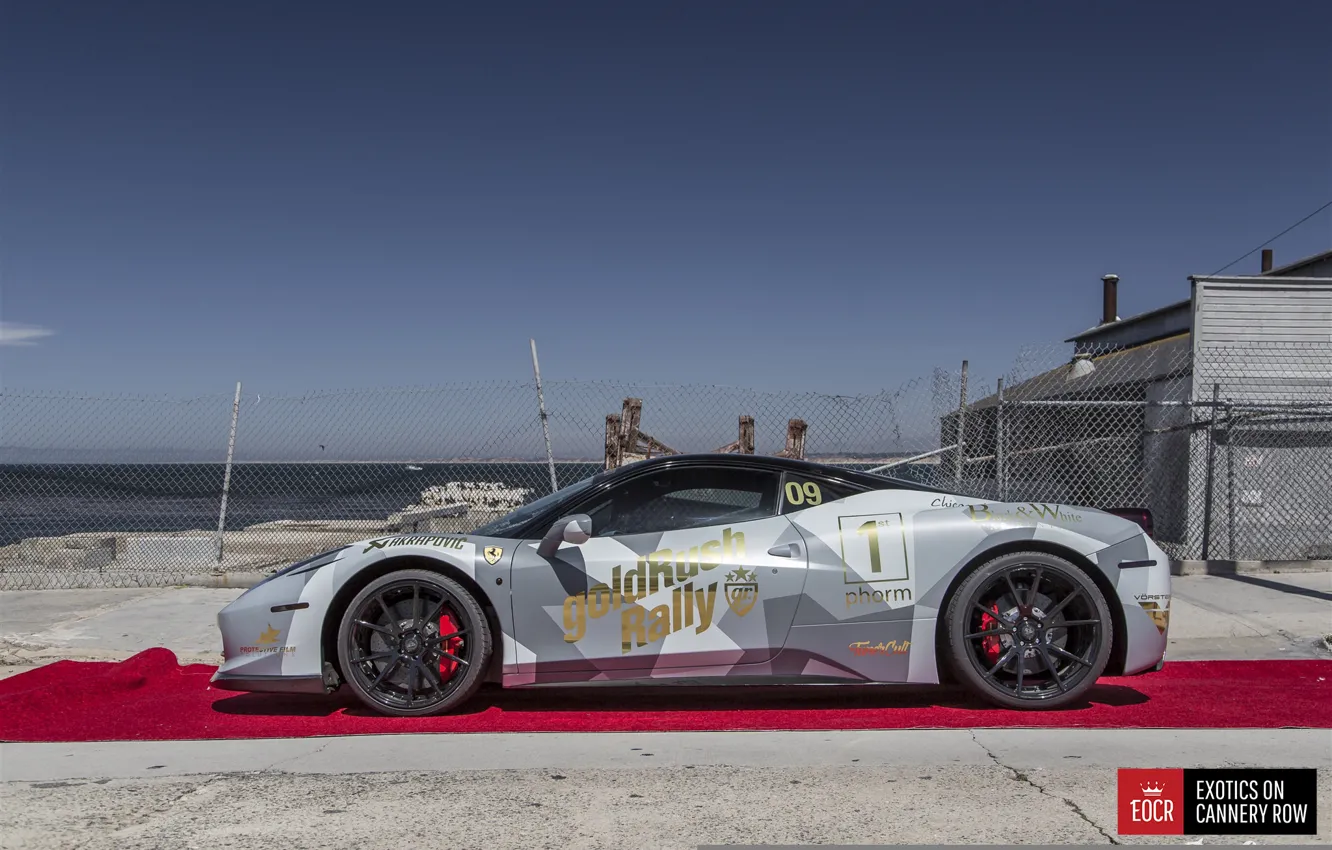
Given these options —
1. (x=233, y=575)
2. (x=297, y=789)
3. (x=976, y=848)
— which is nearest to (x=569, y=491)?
(x=297, y=789)

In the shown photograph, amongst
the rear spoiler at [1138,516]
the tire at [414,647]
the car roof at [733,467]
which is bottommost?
the tire at [414,647]

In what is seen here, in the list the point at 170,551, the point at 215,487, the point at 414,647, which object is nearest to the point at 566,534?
the point at 414,647

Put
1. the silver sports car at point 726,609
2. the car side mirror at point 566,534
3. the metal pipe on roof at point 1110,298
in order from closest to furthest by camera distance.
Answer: the car side mirror at point 566,534 → the silver sports car at point 726,609 → the metal pipe on roof at point 1110,298

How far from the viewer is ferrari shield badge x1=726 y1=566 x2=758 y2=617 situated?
4.77 meters

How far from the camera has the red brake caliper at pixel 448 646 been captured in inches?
190

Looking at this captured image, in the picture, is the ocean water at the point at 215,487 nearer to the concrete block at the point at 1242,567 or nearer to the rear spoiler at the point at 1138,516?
the concrete block at the point at 1242,567

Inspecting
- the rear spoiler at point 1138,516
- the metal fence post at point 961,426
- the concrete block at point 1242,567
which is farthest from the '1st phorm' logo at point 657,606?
the concrete block at point 1242,567

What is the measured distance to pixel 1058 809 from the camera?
3.44 m

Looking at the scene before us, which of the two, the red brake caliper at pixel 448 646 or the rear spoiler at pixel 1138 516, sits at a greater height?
the rear spoiler at pixel 1138 516

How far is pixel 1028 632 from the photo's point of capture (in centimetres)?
486

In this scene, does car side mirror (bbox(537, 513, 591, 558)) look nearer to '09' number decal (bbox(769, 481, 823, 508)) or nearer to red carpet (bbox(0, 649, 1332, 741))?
red carpet (bbox(0, 649, 1332, 741))

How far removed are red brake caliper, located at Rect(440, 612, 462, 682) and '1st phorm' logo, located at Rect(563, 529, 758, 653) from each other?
1.72 ft

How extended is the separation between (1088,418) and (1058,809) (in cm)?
1334

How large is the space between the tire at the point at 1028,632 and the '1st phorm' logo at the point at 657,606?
0.98 metres
